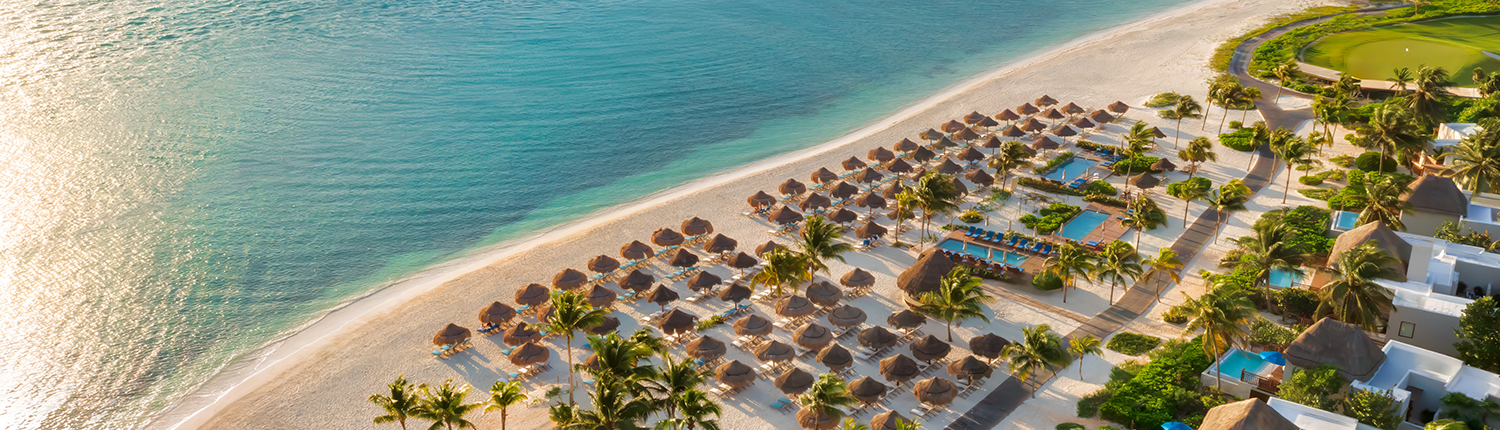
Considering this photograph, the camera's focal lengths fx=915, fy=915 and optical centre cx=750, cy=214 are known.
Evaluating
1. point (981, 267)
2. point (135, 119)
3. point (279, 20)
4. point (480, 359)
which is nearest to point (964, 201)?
point (981, 267)

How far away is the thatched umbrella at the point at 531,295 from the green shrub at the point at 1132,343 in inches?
1146

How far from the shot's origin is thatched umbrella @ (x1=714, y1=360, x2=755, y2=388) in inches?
1593

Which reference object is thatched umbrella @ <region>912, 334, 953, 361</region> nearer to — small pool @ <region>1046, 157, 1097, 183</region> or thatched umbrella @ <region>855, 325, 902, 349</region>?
thatched umbrella @ <region>855, 325, 902, 349</region>

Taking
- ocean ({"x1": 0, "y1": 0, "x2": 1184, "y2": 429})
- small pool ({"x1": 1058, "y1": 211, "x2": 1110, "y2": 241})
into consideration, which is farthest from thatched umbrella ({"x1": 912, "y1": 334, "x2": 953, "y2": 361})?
ocean ({"x1": 0, "y1": 0, "x2": 1184, "y2": 429})

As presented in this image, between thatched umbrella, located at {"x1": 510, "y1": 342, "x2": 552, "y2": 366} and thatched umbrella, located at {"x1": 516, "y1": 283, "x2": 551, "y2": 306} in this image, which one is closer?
thatched umbrella, located at {"x1": 510, "y1": 342, "x2": 552, "y2": 366}

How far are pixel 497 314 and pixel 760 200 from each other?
22.1m

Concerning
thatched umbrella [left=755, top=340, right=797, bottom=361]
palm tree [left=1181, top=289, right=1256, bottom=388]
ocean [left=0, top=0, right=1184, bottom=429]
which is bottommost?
ocean [left=0, top=0, right=1184, bottom=429]

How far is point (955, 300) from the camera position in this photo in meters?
43.7

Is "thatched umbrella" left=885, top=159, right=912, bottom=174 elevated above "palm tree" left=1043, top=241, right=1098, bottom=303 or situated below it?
below

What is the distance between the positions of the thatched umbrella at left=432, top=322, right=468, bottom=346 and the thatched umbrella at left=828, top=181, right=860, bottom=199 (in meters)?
27.6

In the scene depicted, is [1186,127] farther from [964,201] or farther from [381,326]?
[381,326]

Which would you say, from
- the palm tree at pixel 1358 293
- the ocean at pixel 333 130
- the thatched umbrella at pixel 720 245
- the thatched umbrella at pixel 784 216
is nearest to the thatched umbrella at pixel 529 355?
the thatched umbrella at pixel 720 245

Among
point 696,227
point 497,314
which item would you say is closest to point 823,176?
point 696,227

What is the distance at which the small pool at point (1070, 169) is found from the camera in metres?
68.4
